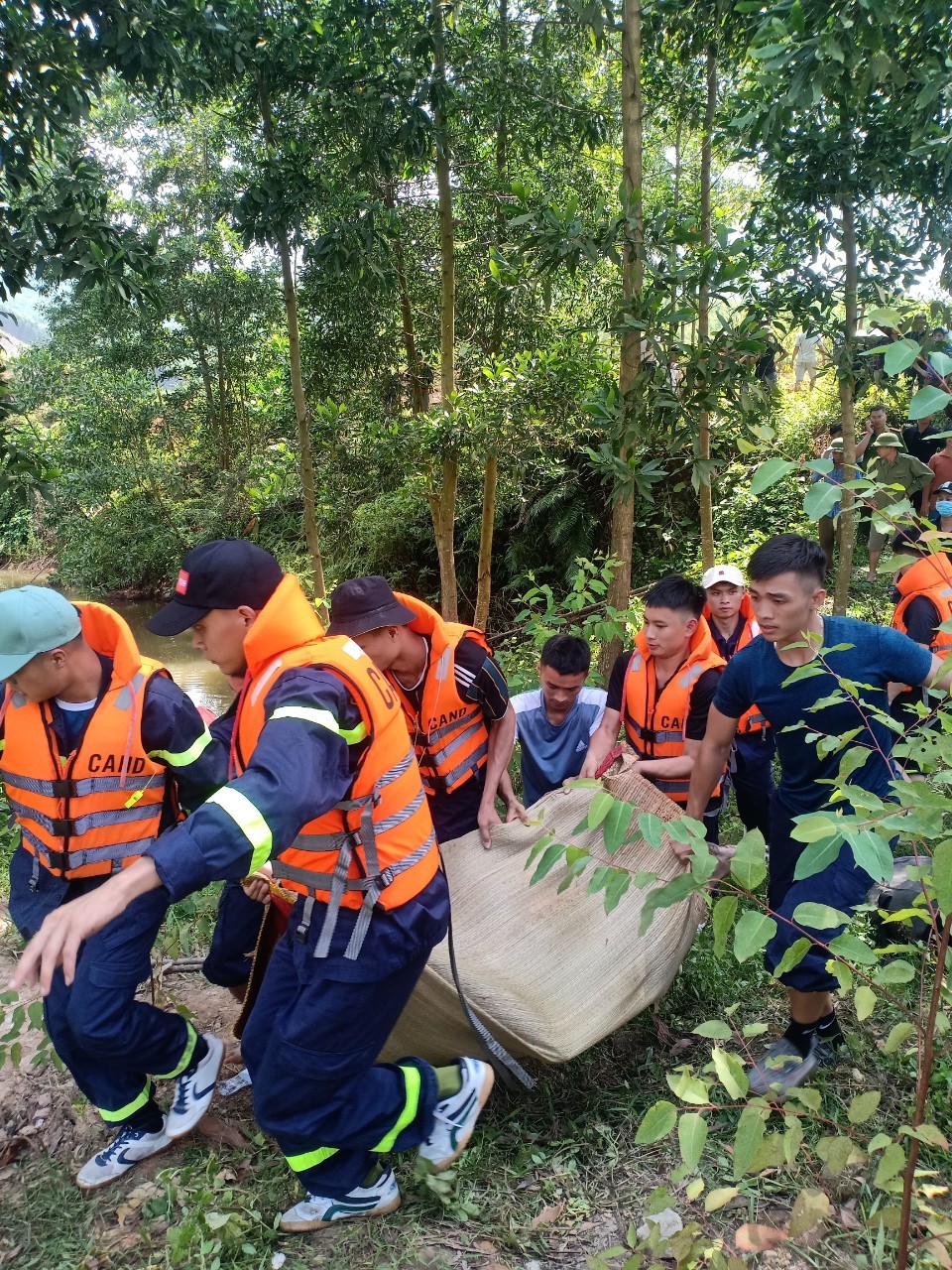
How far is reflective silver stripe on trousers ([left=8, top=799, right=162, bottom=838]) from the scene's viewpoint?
248cm

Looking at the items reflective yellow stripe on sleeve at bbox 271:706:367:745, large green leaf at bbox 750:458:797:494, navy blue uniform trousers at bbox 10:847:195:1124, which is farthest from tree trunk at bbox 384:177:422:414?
large green leaf at bbox 750:458:797:494

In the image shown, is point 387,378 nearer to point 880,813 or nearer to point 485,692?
point 485,692

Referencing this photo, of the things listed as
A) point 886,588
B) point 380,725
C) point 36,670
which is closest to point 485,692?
point 380,725

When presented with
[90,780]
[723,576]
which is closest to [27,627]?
[90,780]

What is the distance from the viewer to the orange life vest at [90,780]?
8.10ft

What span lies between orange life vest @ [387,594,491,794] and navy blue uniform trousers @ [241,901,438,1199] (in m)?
1.03

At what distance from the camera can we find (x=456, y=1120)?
235cm

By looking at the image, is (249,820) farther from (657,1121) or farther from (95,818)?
(95,818)

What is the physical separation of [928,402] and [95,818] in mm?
2319

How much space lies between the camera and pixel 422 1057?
100 inches

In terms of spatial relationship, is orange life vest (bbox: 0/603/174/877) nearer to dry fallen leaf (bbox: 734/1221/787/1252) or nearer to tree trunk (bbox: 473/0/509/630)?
dry fallen leaf (bbox: 734/1221/787/1252)

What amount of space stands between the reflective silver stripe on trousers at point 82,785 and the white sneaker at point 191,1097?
2.84 feet

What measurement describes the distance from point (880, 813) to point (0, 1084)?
9.72ft

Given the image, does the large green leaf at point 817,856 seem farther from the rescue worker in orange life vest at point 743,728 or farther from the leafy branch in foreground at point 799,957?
the rescue worker in orange life vest at point 743,728
